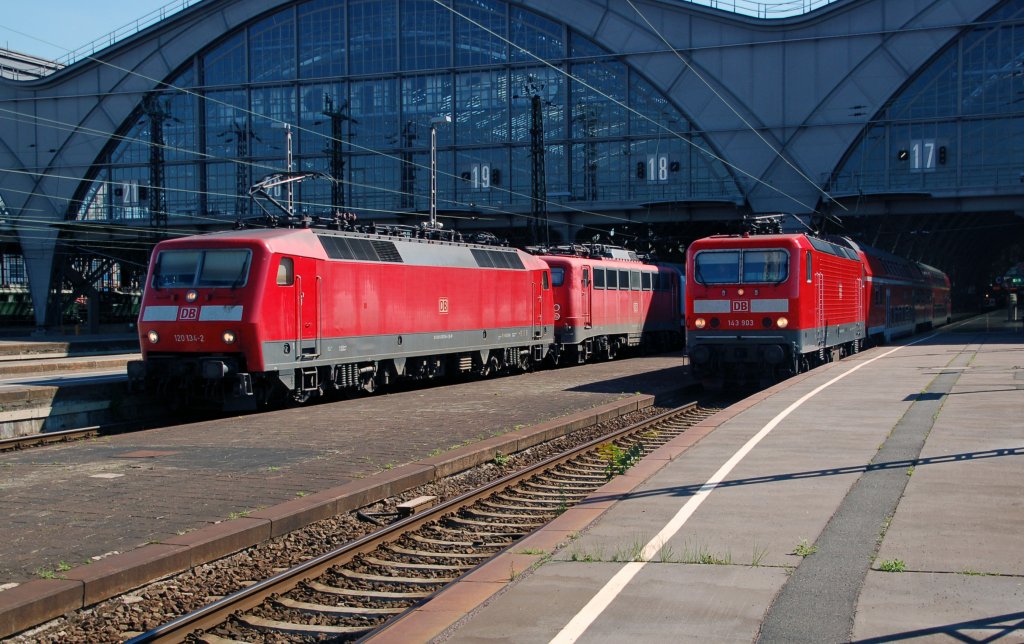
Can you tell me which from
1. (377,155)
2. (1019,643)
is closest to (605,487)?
(1019,643)

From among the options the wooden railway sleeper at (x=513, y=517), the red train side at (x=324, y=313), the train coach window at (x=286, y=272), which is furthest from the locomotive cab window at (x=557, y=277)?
the wooden railway sleeper at (x=513, y=517)

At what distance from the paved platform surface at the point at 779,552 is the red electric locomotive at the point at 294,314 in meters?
8.14

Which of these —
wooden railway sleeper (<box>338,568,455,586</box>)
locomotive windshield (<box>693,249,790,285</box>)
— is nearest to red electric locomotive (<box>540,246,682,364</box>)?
locomotive windshield (<box>693,249,790,285</box>)

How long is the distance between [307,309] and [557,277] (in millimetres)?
13494

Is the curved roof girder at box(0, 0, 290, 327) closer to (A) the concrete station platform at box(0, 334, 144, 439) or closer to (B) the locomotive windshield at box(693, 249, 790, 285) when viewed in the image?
(A) the concrete station platform at box(0, 334, 144, 439)

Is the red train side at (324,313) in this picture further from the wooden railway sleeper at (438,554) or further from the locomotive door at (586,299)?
the wooden railway sleeper at (438,554)

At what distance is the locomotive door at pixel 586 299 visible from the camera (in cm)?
3070

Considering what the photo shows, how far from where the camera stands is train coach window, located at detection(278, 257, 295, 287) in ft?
56.3

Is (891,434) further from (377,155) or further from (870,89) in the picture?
(377,155)

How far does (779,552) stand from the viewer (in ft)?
23.1

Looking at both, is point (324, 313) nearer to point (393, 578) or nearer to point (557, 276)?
point (393, 578)

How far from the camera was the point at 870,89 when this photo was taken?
158 ft

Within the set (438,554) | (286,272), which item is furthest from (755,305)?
(438,554)

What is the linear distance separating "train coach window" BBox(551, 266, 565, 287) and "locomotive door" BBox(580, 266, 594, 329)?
2.83ft
